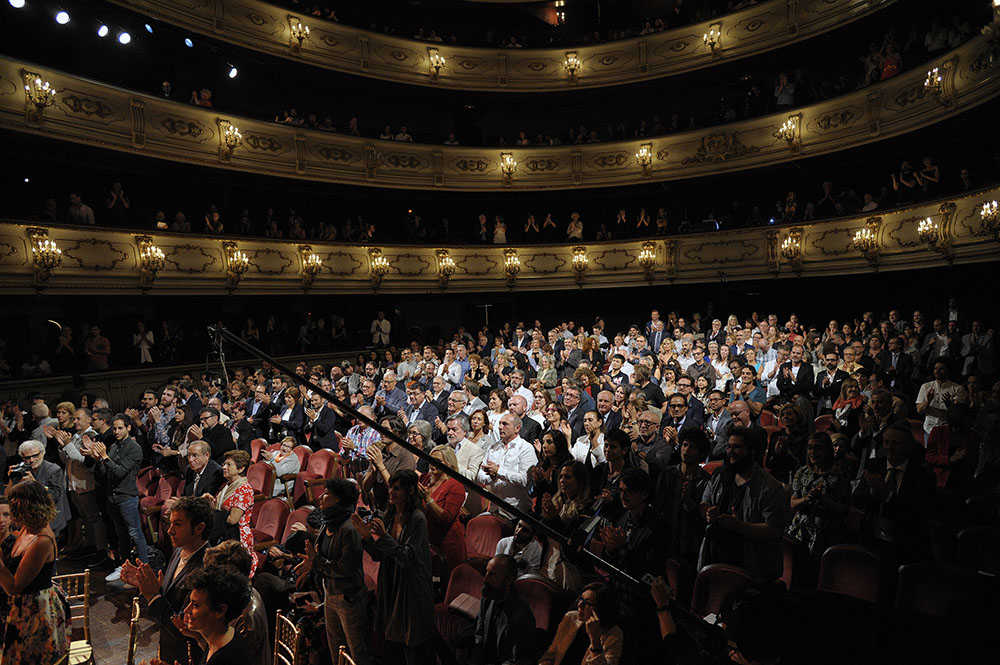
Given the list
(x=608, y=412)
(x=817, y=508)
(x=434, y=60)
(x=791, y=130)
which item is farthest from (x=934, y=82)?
(x=434, y=60)

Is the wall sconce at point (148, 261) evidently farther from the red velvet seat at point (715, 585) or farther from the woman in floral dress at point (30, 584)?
the red velvet seat at point (715, 585)

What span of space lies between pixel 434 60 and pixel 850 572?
16.3 metres

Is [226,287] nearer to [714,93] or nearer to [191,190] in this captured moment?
[191,190]

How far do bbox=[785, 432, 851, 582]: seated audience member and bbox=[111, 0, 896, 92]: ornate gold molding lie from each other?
492 inches

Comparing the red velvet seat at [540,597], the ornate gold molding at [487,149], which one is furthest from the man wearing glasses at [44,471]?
the ornate gold molding at [487,149]

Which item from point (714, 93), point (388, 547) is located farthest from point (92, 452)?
point (714, 93)

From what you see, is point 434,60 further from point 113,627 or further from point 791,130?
point 113,627

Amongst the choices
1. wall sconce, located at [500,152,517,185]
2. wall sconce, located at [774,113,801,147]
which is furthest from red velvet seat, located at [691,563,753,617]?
wall sconce, located at [500,152,517,185]

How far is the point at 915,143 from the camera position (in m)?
11.8

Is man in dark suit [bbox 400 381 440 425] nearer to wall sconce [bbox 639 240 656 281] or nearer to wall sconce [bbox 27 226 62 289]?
wall sconce [bbox 27 226 62 289]

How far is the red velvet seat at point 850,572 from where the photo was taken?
9.69 ft

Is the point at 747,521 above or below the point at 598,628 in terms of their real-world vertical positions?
above

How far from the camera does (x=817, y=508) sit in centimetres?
355

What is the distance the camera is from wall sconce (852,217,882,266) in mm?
A: 11789
